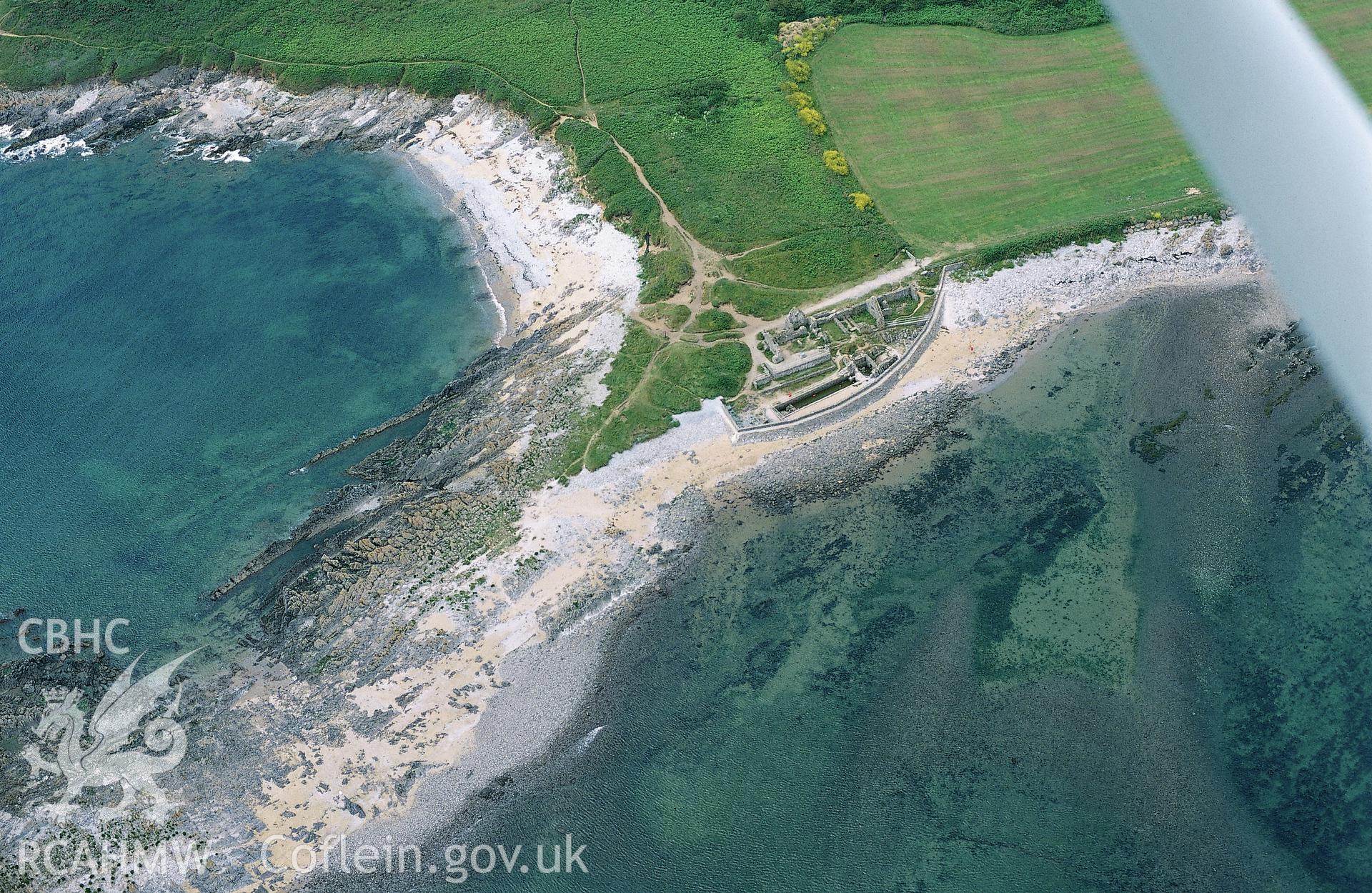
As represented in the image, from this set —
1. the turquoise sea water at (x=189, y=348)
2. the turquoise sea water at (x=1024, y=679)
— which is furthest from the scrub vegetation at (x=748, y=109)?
the turquoise sea water at (x=1024, y=679)

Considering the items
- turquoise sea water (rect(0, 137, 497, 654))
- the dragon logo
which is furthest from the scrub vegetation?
the dragon logo

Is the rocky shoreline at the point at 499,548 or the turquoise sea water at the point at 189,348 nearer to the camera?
the rocky shoreline at the point at 499,548

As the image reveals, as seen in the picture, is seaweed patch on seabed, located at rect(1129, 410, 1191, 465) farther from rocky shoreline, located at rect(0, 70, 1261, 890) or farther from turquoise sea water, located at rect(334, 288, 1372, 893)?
rocky shoreline, located at rect(0, 70, 1261, 890)

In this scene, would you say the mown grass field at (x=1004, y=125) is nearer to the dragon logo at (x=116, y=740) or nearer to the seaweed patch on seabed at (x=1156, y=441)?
the seaweed patch on seabed at (x=1156, y=441)

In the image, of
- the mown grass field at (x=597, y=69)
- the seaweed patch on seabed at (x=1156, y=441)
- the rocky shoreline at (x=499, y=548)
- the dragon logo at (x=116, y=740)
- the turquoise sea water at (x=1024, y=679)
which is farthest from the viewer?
the mown grass field at (x=597, y=69)

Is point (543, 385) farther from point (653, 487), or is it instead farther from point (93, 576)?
point (93, 576)

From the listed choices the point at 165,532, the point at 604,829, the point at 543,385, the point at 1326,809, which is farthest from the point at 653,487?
the point at 1326,809
